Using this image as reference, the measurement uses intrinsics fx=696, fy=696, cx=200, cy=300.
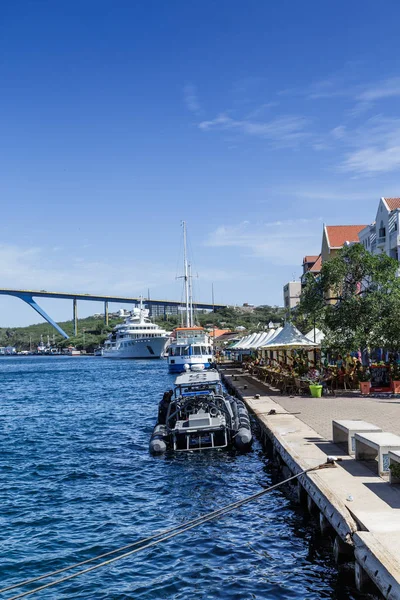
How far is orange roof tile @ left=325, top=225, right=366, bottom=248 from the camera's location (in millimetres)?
81725

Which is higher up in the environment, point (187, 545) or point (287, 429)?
point (287, 429)

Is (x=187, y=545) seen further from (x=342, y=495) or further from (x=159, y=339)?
(x=159, y=339)

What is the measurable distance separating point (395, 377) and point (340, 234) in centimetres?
5521

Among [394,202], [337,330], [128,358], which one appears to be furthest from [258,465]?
[128,358]

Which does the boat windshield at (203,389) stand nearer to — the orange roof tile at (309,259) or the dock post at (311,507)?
the dock post at (311,507)

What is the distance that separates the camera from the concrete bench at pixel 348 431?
15234 mm

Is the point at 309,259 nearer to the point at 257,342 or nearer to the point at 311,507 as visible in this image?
the point at 257,342

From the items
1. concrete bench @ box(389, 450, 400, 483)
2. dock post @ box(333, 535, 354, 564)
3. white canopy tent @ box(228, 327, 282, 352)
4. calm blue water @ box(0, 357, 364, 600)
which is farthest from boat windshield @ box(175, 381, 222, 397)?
white canopy tent @ box(228, 327, 282, 352)

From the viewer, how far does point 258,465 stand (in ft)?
66.0

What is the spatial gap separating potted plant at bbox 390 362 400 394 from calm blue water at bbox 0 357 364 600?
8.96m

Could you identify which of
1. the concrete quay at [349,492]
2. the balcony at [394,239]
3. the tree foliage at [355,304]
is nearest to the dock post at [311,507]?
the concrete quay at [349,492]

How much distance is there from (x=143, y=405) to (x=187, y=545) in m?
28.3

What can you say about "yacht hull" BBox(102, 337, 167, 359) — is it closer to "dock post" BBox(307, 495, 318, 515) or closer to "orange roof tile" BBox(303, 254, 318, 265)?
"orange roof tile" BBox(303, 254, 318, 265)

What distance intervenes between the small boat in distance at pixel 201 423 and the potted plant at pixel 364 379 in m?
7.14
